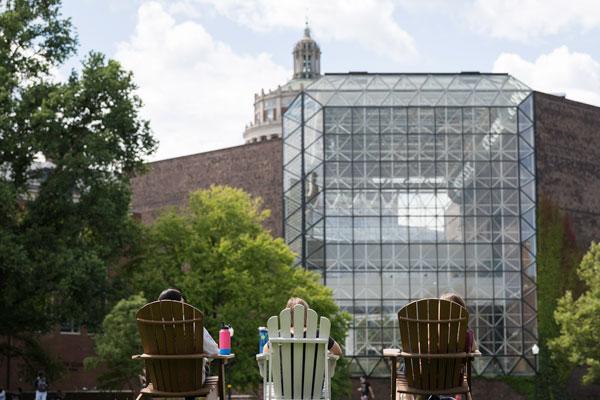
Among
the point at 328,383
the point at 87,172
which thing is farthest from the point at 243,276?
the point at 328,383

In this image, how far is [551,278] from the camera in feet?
178

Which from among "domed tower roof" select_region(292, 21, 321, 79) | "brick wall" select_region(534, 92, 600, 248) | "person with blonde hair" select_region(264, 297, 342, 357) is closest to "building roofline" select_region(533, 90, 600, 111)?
"brick wall" select_region(534, 92, 600, 248)

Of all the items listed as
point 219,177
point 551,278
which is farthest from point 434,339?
point 219,177

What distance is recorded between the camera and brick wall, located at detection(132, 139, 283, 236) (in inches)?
2312

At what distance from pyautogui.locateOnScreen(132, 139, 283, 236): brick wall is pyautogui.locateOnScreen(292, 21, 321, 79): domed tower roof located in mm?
83127

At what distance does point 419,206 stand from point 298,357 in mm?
44654

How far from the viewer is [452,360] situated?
9086 millimetres

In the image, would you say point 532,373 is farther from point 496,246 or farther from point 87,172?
point 87,172

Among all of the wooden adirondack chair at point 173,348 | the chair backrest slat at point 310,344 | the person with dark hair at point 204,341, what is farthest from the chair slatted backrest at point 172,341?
the chair backrest slat at point 310,344

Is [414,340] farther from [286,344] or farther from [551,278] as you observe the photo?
[551,278]

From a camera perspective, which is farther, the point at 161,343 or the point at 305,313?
the point at 305,313

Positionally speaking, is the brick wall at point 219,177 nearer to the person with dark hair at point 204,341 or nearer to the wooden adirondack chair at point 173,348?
the person with dark hair at point 204,341

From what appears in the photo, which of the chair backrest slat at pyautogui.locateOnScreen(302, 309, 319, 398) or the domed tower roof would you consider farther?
the domed tower roof

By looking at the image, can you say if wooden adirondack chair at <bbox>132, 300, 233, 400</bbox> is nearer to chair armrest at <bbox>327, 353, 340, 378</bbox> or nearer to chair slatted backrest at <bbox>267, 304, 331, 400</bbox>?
chair slatted backrest at <bbox>267, 304, 331, 400</bbox>
